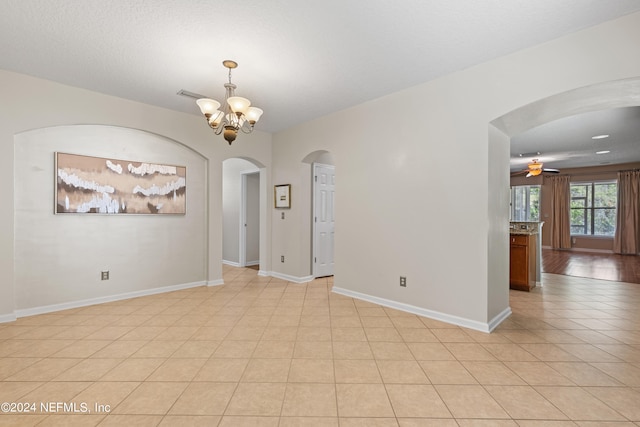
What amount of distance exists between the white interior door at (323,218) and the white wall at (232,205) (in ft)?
6.46

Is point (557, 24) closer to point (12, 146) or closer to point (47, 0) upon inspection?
point (47, 0)

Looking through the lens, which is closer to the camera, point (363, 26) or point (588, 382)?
point (588, 382)

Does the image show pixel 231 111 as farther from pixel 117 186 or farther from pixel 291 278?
pixel 291 278

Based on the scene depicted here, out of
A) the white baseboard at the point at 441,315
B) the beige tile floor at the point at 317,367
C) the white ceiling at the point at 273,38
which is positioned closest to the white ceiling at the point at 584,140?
the beige tile floor at the point at 317,367

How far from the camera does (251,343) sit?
2.66m

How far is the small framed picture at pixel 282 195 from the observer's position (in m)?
5.21

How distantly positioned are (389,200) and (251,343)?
2365 mm

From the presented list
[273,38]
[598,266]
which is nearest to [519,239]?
[598,266]

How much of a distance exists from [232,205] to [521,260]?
5.88 meters

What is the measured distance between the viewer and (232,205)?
22.5ft

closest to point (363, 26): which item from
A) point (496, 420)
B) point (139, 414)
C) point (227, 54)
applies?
point (227, 54)

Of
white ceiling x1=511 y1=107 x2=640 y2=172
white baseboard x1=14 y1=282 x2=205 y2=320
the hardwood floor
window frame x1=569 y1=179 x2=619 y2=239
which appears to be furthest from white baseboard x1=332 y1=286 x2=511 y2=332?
window frame x1=569 y1=179 x2=619 y2=239

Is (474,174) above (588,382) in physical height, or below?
above

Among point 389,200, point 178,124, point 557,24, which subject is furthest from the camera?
point 178,124
